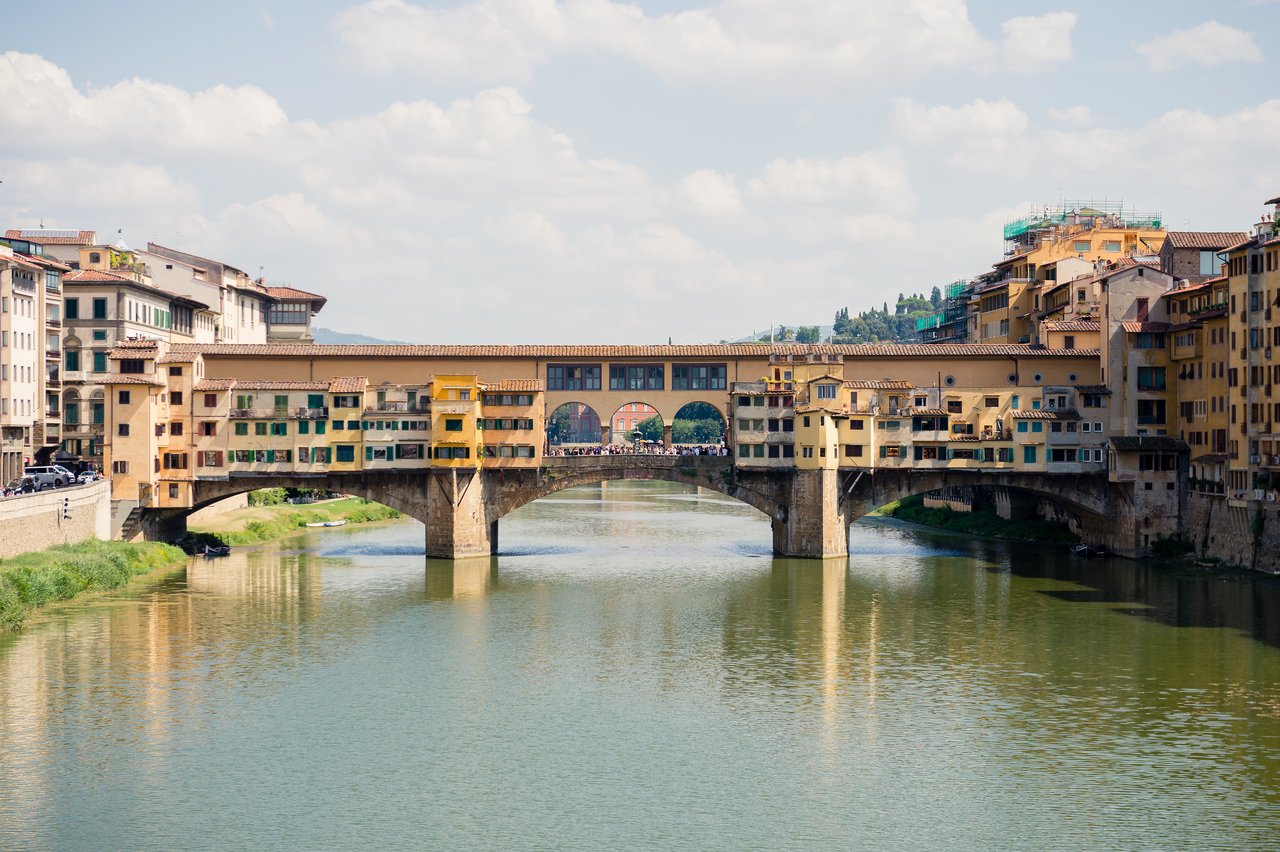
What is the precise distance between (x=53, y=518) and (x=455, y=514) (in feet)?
68.0

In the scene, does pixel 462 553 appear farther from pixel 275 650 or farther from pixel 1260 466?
pixel 1260 466

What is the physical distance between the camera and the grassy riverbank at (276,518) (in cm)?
9168

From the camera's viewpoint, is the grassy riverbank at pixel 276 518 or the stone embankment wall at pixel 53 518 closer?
the stone embankment wall at pixel 53 518

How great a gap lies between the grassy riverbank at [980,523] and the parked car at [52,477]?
56517 mm

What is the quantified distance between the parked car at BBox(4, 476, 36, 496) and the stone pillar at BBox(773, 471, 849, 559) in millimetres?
39499

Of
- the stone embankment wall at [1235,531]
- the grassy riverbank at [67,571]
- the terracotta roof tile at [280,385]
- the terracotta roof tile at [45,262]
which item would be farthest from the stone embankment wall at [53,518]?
the stone embankment wall at [1235,531]

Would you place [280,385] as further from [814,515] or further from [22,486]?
[814,515]

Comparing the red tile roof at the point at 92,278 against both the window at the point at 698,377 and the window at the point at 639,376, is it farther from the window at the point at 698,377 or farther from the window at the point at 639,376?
the window at the point at 698,377

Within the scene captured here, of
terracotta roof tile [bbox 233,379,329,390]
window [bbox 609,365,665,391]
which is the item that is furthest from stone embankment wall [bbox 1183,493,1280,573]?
terracotta roof tile [bbox 233,379,329,390]

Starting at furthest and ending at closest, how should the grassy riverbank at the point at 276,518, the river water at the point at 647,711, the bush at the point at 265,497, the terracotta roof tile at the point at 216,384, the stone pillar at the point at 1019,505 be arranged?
the bush at the point at 265,497
the stone pillar at the point at 1019,505
the grassy riverbank at the point at 276,518
the terracotta roof tile at the point at 216,384
the river water at the point at 647,711

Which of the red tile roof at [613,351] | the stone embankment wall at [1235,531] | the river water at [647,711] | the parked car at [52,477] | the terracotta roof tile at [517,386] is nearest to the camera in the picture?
the river water at [647,711]

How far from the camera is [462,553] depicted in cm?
8125

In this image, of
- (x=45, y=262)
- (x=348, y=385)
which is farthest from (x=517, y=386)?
(x=45, y=262)

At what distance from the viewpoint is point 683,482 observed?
83.1 metres
